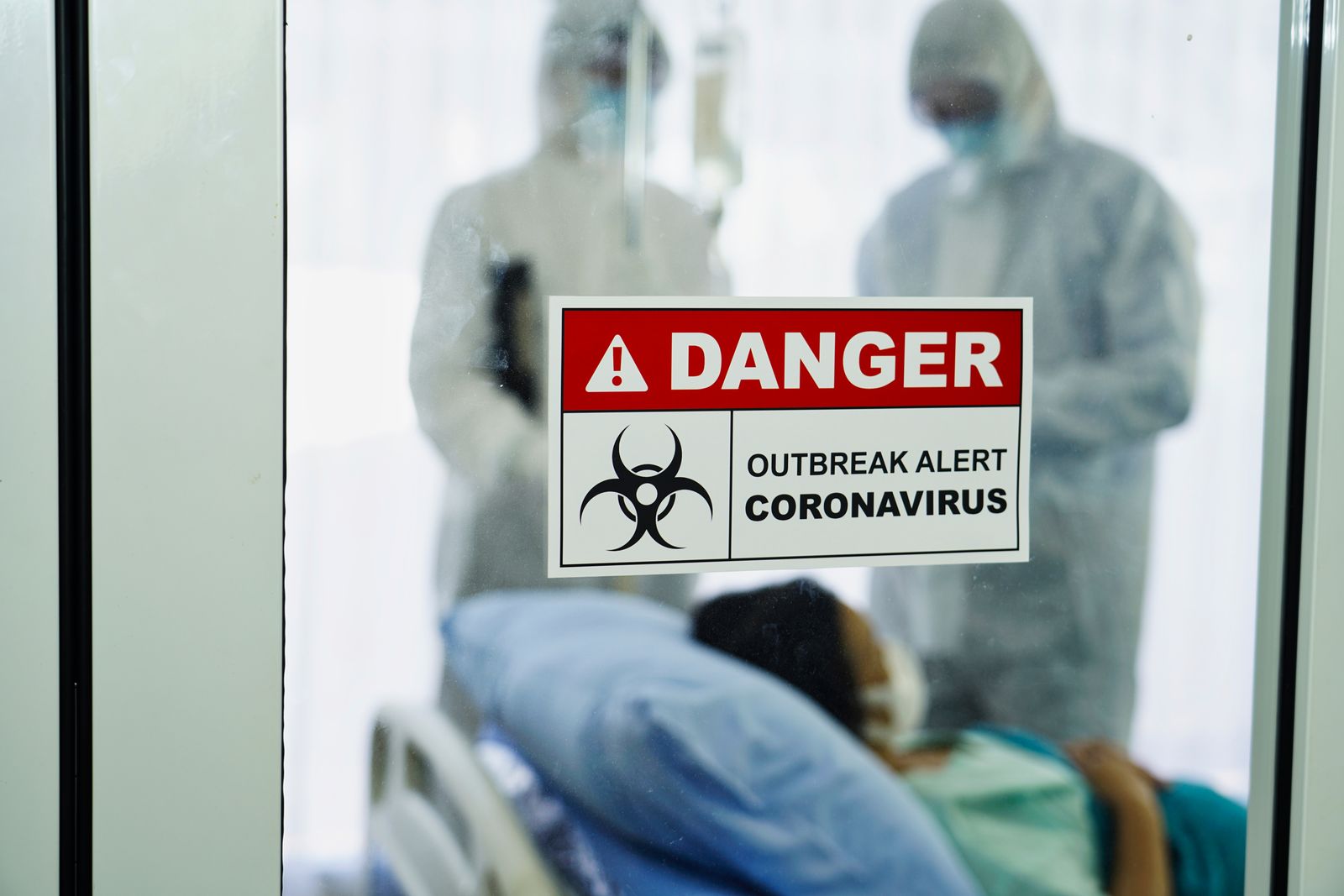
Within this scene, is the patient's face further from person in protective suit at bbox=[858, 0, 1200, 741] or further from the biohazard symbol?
the biohazard symbol

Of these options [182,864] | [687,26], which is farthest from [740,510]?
[182,864]

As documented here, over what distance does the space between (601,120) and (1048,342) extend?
38 centimetres

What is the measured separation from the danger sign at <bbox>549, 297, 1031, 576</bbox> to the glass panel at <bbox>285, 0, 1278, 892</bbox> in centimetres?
2

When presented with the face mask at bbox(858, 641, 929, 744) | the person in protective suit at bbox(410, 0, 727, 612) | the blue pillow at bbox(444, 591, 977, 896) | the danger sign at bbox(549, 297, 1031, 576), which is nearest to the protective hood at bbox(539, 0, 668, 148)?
the person in protective suit at bbox(410, 0, 727, 612)

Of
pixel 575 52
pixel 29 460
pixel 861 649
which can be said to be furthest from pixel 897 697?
pixel 29 460

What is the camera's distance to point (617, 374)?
2.86 feet

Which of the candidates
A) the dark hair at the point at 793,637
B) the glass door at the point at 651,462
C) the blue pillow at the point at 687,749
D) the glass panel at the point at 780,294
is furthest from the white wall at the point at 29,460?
the dark hair at the point at 793,637

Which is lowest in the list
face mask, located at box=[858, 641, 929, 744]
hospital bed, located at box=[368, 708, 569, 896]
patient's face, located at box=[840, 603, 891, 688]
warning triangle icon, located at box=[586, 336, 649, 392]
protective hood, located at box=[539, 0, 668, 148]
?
hospital bed, located at box=[368, 708, 569, 896]

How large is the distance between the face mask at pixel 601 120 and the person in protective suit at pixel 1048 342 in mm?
203

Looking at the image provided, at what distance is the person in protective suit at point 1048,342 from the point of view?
91cm

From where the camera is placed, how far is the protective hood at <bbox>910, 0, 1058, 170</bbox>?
0.91 m

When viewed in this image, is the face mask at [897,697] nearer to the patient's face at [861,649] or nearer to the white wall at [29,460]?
the patient's face at [861,649]

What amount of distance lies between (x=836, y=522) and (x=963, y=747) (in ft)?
0.68

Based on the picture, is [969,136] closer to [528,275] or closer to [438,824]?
[528,275]
